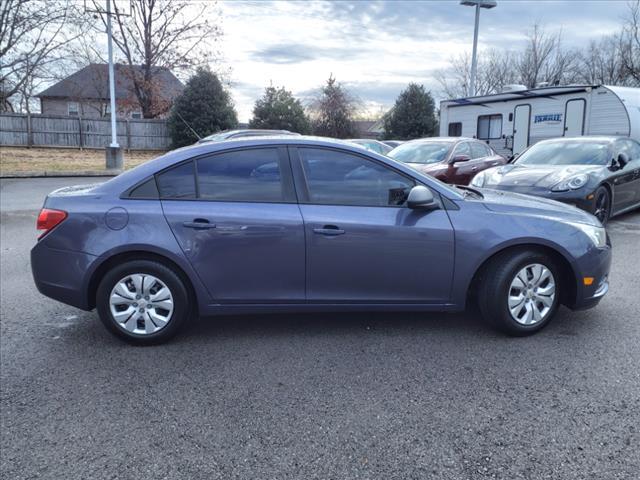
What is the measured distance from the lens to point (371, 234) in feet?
12.6

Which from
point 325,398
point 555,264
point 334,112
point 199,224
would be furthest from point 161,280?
point 334,112

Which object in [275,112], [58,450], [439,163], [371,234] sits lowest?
[58,450]

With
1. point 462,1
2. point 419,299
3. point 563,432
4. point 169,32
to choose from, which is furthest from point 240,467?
point 169,32

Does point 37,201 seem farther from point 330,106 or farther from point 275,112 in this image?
point 330,106

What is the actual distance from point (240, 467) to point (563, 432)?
172cm

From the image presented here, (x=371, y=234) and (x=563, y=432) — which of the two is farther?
(x=371, y=234)

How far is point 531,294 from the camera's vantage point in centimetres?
398

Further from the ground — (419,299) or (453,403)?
(419,299)

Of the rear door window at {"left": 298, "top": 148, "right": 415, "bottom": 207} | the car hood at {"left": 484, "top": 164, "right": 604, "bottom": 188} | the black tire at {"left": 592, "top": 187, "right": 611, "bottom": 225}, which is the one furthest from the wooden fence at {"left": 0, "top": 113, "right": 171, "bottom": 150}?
the rear door window at {"left": 298, "top": 148, "right": 415, "bottom": 207}

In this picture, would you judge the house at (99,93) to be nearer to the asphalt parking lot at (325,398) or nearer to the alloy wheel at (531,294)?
the asphalt parking lot at (325,398)

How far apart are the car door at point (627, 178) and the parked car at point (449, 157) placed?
2728 mm

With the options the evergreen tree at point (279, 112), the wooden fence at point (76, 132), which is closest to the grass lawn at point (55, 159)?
the wooden fence at point (76, 132)

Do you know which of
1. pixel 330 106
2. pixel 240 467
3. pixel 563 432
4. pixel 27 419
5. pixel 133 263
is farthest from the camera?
pixel 330 106

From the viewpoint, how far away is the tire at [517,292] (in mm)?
3920
